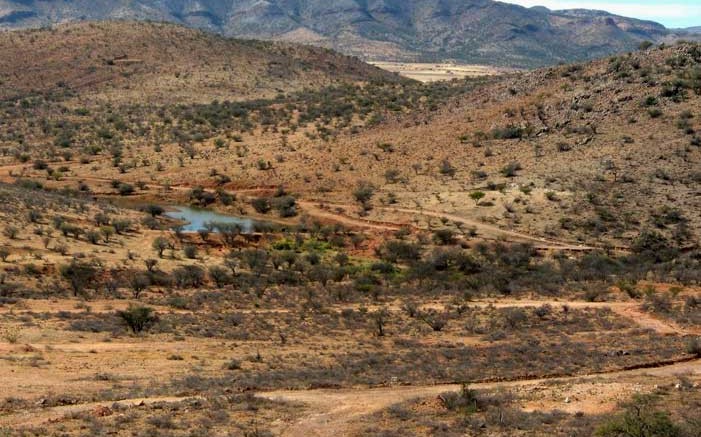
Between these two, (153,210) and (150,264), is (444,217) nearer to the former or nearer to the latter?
(153,210)

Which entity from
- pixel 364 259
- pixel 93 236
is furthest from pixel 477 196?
pixel 93 236

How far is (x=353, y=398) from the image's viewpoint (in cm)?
1772

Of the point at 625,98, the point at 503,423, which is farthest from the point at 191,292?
the point at 625,98

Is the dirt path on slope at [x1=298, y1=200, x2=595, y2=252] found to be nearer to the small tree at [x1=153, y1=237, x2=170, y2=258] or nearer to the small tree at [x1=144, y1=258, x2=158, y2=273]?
the small tree at [x1=153, y1=237, x2=170, y2=258]

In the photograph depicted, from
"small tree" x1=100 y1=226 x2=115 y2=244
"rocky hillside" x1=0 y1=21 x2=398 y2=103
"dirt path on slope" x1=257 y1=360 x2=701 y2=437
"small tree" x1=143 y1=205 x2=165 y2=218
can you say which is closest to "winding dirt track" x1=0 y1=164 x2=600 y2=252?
"small tree" x1=143 y1=205 x2=165 y2=218

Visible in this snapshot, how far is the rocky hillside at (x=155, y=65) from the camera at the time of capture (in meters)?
94.0

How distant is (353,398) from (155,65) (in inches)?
3588

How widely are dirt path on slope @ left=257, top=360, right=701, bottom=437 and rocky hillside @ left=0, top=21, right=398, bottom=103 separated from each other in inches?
3004

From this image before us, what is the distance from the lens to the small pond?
4547 cm

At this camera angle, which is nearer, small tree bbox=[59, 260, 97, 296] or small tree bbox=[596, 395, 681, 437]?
small tree bbox=[596, 395, 681, 437]

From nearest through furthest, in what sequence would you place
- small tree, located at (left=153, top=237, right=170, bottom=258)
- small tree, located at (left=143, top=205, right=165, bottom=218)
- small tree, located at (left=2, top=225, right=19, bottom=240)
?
small tree, located at (left=2, top=225, right=19, bottom=240), small tree, located at (left=153, top=237, right=170, bottom=258), small tree, located at (left=143, top=205, right=165, bottom=218)

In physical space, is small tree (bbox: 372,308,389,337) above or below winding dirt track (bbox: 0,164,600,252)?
above

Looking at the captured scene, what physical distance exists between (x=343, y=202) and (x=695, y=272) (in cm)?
2253

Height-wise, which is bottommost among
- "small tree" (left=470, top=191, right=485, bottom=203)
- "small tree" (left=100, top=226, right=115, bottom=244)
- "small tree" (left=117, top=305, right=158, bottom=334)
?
"small tree" (left=100, top=226, right=115, bottom=244)
